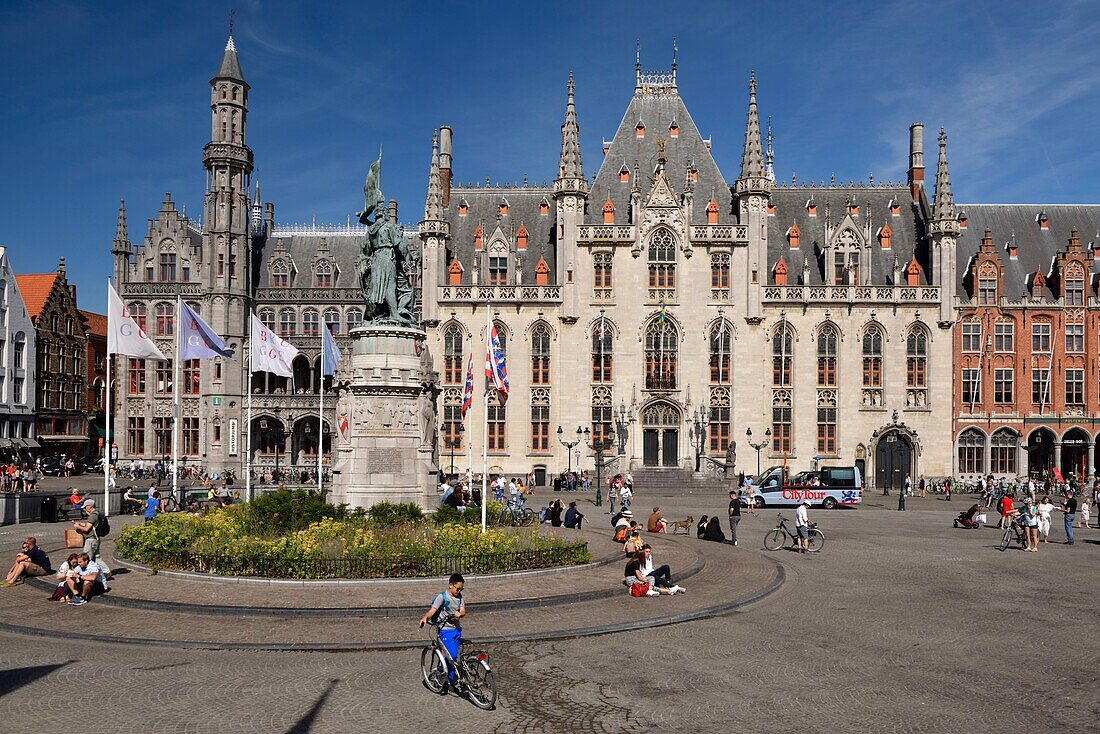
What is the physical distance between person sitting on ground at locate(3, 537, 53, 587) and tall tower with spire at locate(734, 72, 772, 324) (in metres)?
46.6

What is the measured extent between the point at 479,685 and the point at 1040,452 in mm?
60087

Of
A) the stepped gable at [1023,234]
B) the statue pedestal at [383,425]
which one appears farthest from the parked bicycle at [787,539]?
the stepped gable at [1023,234]

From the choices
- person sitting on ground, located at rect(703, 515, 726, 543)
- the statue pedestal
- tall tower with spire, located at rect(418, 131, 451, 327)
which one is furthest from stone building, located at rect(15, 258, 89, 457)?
person sitting on ground, located at rect(703, 515, 726, 543)

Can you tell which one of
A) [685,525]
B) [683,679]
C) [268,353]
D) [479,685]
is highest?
[268,353]

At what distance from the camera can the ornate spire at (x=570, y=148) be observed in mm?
57750

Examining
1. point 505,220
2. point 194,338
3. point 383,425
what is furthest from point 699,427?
point 383,425

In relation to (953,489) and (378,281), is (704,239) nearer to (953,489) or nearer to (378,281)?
(953,489)

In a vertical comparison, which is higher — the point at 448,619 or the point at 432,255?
the point at 432,255

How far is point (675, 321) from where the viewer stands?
5831 centimetres

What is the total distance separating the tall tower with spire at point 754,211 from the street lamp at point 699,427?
7212 mm

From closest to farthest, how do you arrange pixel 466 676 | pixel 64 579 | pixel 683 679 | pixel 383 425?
pixel 466 676
pixel 683 679
pixel 64 579
pixel 383 425

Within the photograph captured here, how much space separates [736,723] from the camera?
10.8m

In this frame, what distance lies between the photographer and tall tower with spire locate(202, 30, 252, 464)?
60.1 metres

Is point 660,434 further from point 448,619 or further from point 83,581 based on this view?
point 448,619
